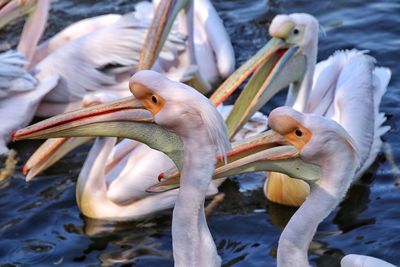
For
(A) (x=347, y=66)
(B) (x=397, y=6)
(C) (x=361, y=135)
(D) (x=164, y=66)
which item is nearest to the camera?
(C) (x=361, y=135)

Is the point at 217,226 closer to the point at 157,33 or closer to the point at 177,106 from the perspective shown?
the point at 157,33

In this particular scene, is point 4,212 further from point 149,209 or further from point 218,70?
point 218,70

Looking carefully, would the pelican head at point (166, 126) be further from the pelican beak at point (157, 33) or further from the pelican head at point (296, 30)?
the pelican beak at point (157, 33)

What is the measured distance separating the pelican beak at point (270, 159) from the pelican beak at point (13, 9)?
3178mm

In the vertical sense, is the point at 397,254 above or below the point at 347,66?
below

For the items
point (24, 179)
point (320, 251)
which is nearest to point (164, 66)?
point (24, 179)

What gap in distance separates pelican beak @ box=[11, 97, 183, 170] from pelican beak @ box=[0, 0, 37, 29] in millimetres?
2875

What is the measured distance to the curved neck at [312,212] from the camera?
13.5 ft

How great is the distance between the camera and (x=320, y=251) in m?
5.39

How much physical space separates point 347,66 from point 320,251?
1237 mm

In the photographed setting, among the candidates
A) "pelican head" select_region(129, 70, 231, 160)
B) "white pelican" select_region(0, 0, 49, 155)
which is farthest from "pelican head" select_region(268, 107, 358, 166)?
"white pelican" select_region(0, 0, 49, 155)

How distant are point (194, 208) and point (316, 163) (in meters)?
0.52

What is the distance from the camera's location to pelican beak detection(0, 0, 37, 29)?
706 cm

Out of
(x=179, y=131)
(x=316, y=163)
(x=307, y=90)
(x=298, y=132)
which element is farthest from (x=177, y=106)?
(x=307, y=90)
